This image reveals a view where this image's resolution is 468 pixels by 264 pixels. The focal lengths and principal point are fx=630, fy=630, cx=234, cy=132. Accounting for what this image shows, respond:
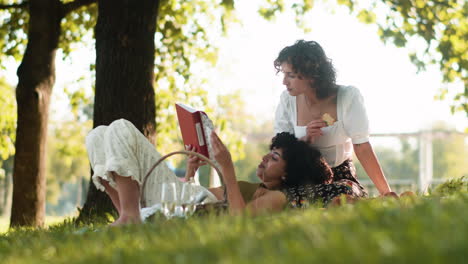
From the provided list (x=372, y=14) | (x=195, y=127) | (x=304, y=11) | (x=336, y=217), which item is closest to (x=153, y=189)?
(x=195, y=127)

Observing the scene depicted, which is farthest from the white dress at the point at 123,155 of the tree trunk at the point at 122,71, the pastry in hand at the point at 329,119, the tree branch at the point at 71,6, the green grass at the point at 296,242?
the tree branch at the point at 71,6

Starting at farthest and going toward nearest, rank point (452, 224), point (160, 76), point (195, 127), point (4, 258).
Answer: point (160, 76), point (195, 127), point (4, 258), point (452, 224)

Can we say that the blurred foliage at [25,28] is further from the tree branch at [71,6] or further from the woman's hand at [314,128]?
the woman's hand at [314,128]

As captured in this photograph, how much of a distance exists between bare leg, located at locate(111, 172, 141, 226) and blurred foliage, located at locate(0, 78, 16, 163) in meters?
9.02

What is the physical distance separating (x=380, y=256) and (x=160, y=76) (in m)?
9.31

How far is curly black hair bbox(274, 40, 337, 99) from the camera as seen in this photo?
4703mm

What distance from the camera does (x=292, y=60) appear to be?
4.72 m

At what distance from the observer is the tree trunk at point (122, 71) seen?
21.4 feet

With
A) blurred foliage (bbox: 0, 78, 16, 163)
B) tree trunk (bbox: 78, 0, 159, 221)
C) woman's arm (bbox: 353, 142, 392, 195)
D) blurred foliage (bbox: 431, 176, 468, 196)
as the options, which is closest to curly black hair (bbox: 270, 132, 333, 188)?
woman's arm (bbox: 353, 142, 392, 195)

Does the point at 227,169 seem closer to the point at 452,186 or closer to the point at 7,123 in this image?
the point at 452,186

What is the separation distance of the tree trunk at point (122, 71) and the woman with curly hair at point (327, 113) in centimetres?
216

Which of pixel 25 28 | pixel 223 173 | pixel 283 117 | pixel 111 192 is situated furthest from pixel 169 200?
pixel 25 28

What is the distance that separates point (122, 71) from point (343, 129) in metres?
2.78

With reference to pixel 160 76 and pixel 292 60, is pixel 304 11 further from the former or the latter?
pixel 292 60
